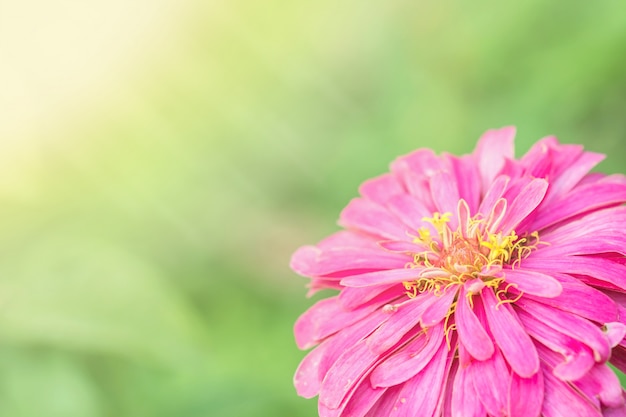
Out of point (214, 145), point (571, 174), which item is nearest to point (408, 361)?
point (571, 174)

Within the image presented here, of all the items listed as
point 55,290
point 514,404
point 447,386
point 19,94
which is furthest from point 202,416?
point 19,94

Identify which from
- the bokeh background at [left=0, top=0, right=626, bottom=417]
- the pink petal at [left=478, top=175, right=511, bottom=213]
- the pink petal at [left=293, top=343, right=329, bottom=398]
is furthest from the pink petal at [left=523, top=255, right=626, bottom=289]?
the bokeh background at [left=0, top=0, right=626, bottom=417]

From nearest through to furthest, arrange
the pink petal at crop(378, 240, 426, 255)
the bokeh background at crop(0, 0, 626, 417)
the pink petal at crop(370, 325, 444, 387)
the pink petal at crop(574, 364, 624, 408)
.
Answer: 1. the pink petal at crop(574, 364, 624, 408)
2. the pink petal at crop(370, 325, 444, 387)
3. the pink petal at crop(378, 240, 426, 255)
4. the bokeh background at crop(0, 0, 626, 417)

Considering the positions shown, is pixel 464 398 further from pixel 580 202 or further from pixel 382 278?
pixel 580 202

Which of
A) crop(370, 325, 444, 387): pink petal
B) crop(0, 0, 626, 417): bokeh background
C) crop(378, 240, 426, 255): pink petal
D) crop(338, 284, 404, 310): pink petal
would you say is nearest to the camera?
crop(370, 325, 444, 387): pink petal

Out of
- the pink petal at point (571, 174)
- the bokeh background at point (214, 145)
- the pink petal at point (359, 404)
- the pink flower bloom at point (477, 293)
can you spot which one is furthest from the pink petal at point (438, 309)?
the bokeh background at point (214, 145)

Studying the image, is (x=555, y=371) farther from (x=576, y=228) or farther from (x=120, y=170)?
(x=120, y=170)

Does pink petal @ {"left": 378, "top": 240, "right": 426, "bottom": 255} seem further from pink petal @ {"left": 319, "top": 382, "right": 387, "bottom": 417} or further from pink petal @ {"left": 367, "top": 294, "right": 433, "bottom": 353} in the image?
pink petal @ {"left": 319, "top": 382, "right": 387, "bottom": 417}
